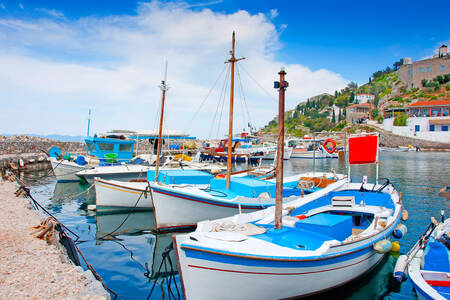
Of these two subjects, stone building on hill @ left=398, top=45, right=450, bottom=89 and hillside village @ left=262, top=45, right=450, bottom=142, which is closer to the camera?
hillside village @ left=262, top=45, right=450, bottom=142

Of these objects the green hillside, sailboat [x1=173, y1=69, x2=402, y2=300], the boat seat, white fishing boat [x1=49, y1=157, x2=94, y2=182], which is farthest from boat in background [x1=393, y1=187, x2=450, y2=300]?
the green hillside

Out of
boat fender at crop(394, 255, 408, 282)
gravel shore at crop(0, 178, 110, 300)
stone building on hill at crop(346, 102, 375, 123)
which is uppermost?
stone building on hill at crop(346, 102, 375, 123)

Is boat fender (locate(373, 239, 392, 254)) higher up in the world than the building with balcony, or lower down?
lower down

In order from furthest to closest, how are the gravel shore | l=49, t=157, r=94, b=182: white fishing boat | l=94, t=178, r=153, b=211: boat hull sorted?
l=49, t=157, r=94, b=182: white fishing boat → l=94, t=178, r=153, b=211: boat hull → the gravel shore

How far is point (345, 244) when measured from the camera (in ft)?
20.6

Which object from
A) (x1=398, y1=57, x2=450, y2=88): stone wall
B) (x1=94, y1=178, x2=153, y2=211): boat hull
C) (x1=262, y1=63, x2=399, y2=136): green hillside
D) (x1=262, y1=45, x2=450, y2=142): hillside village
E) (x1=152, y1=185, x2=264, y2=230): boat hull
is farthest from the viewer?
(x1=262, y1=63, x2=399, y2=136): green hillside

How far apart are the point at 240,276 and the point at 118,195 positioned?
11240 mm

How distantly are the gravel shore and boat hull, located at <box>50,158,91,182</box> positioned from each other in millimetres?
15887

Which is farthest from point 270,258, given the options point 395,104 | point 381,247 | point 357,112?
point 357,112

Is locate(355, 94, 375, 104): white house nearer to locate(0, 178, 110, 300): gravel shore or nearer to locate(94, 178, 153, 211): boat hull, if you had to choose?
locate(94, 178, 153, 211): boat hull

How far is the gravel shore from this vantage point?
4922 millimetres

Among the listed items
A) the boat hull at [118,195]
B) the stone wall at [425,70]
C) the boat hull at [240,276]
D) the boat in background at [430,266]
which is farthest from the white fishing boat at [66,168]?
the stone wall at [425,70]

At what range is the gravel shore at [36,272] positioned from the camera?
4.92 meters

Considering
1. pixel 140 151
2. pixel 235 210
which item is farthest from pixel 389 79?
pixel 235 210
